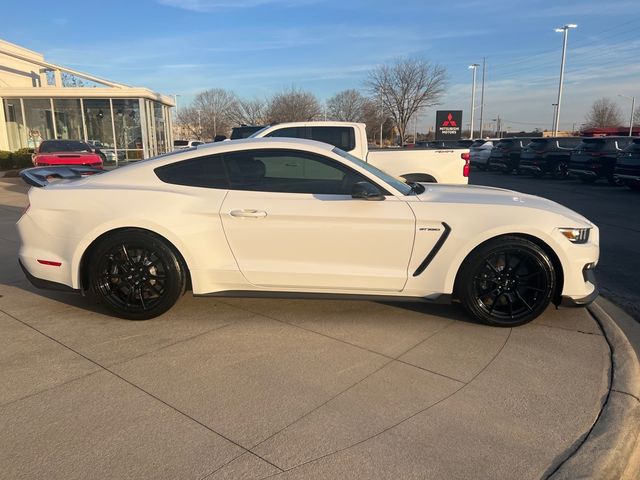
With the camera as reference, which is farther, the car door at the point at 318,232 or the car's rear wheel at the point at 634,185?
the car's rear wheel at the point at 634,185

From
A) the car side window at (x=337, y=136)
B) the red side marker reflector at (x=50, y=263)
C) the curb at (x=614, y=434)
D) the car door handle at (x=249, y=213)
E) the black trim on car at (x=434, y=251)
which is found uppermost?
the car side window at (x=337, y=136)

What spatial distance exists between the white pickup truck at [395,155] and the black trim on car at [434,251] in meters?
4.19

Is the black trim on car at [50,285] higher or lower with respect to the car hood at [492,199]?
lower

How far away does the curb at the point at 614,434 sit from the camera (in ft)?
8.13

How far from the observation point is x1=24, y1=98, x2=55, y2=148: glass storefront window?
23.5 m

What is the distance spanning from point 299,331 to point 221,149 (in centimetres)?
170

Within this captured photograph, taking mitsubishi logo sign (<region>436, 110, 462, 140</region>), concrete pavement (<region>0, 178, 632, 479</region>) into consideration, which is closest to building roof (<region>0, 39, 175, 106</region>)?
mitsubishi logo sign (<region>436, 110, 462, 140</region>)

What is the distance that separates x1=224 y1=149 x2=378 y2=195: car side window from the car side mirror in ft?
0.49

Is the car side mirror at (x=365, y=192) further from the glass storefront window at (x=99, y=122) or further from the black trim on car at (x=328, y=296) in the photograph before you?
the glass storefront window at (x=99, y=122)

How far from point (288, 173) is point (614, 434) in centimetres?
294

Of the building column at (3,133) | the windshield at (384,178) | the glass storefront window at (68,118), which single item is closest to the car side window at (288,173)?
the windshield at (384,178)

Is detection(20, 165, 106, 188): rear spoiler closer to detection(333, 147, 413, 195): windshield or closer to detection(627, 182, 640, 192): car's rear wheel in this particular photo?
detection(333, 147, 413, 195): windshield

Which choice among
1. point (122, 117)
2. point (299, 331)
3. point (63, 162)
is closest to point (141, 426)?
point (299, 331)

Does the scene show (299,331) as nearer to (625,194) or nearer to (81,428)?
(81,428)
